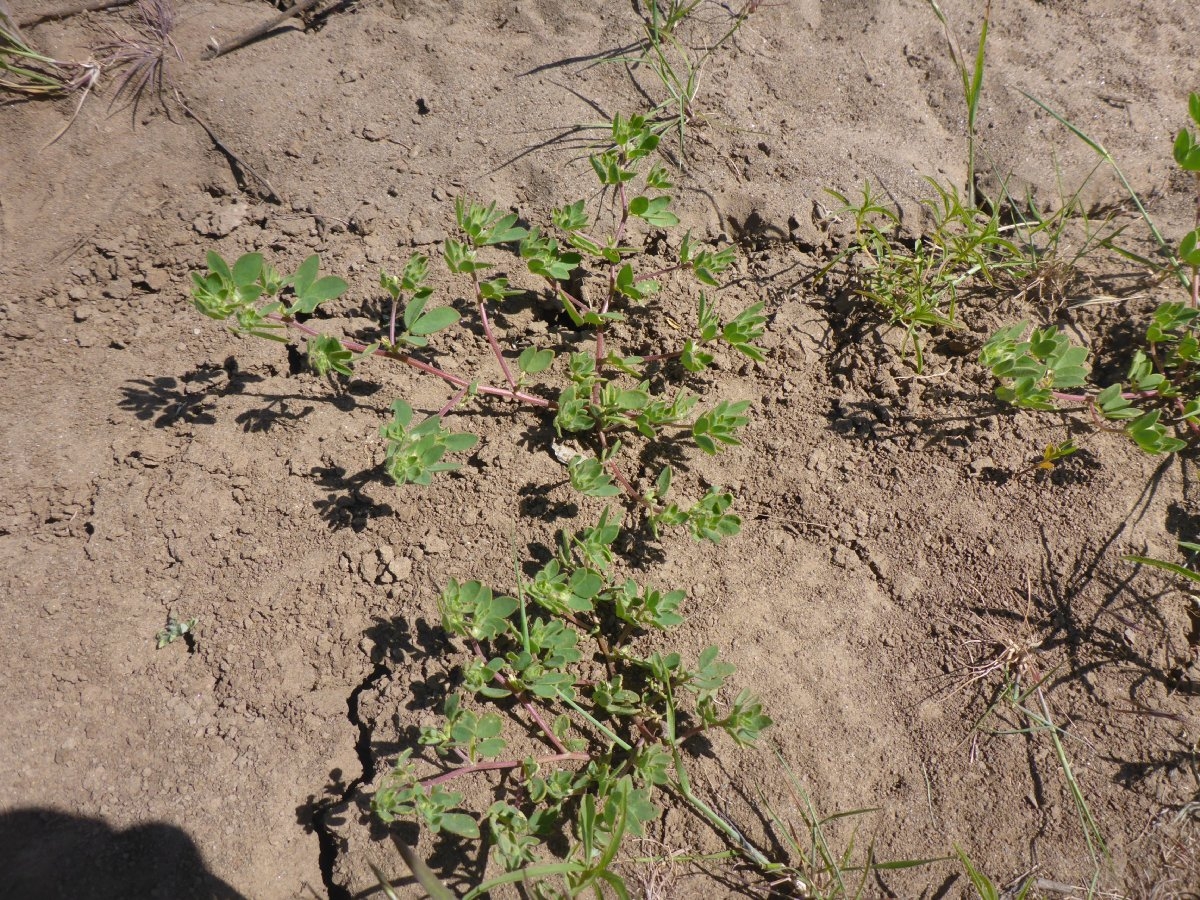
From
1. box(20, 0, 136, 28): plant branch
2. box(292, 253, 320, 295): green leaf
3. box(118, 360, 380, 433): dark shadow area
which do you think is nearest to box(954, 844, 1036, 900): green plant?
box(118, 360, 380, 433): dark shadow area

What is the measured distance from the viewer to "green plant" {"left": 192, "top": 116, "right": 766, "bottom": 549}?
213 cm

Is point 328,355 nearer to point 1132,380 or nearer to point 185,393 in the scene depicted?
point 185,393

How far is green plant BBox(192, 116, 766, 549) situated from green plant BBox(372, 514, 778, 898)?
1.07ft

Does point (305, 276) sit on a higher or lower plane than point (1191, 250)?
lower

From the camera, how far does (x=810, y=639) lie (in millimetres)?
2191

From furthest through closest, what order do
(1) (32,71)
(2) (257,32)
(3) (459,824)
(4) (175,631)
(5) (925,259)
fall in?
(2) (257,32) → (1) (32,71) → (5) (925,259) → (4) (175,631) → (3) (459,824)

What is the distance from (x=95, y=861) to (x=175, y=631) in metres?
0.61

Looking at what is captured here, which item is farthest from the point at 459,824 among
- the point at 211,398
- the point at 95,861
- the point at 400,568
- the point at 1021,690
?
the point at 1021,690

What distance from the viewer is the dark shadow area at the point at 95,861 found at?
6.15ft

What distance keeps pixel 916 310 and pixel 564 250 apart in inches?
49.6

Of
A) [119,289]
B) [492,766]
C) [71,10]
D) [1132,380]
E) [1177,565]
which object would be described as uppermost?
[1132,380]

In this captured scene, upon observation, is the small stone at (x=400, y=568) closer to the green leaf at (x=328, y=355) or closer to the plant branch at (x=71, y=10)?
the green leaf at (x=328, y=355)

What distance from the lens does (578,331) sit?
255 cm

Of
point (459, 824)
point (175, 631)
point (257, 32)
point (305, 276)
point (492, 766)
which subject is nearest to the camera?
point (459, 824)
